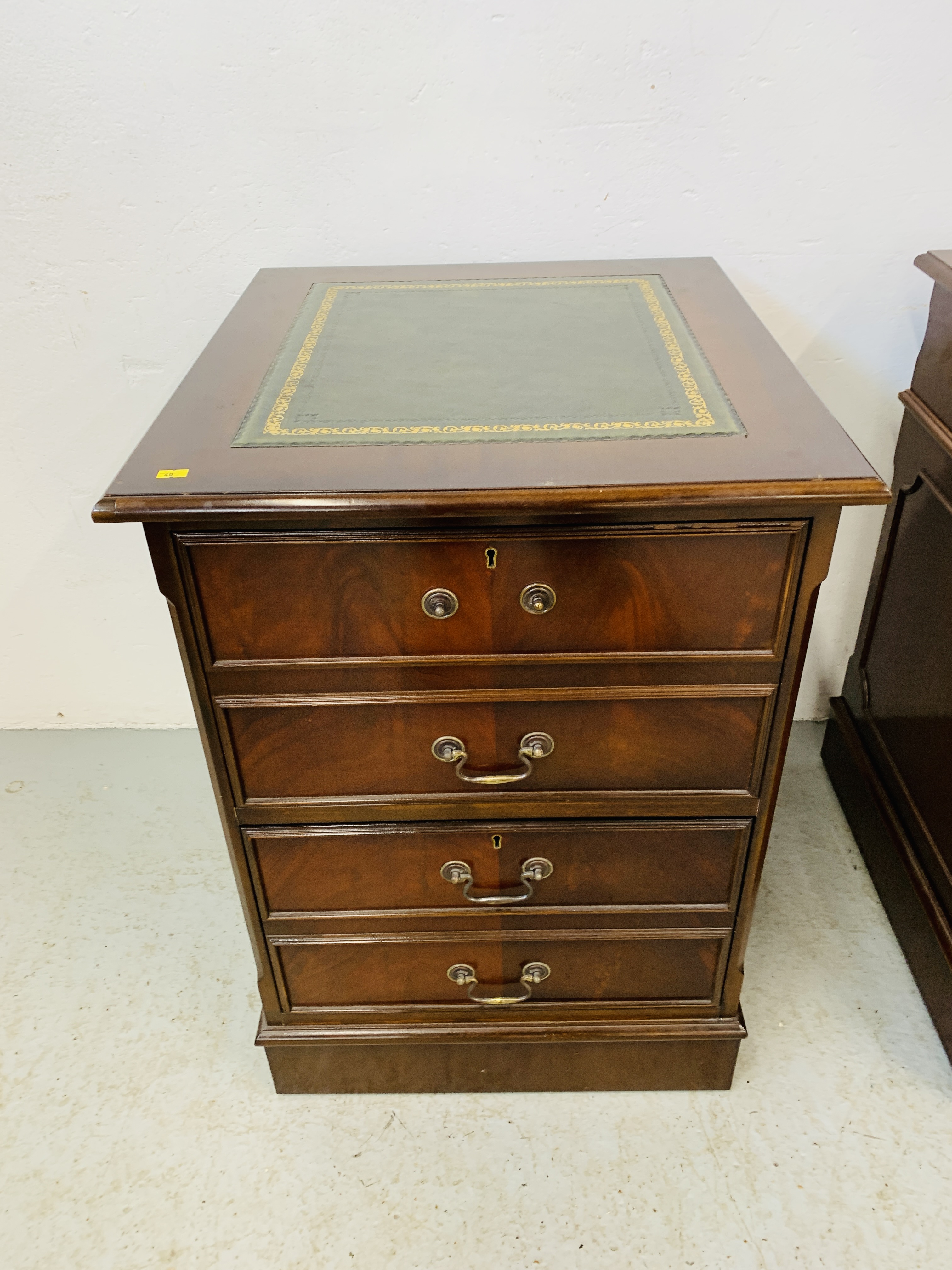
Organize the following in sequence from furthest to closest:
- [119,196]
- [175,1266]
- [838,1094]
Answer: [119,196]
[838,1094]
[175,1266]

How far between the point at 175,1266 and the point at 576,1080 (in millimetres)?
574

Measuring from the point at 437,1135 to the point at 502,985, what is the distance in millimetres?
243

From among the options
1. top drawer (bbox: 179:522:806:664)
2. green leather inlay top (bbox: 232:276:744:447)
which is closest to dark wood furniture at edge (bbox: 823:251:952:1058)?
green leather inlay top (bbox: 232:276:744:447)

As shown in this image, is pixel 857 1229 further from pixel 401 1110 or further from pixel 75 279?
pixel 75 279

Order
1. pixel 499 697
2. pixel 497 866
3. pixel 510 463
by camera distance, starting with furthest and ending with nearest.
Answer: pixel 497 866
pixel 499 697
pixel 510 463

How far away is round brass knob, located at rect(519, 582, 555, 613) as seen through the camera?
3.11 ft

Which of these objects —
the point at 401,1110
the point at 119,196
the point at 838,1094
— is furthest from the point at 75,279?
the point at 838,1094

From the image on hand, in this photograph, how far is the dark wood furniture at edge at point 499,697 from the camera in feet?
2.98

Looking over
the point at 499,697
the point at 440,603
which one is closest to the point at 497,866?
the point at 499,697

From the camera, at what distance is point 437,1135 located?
1.32 metres

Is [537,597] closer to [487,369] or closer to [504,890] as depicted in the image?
[487,369]

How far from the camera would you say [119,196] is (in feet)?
4.80

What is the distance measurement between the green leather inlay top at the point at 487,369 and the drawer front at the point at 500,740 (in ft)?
0.94

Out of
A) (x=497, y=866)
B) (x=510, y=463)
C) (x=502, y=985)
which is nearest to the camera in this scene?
(x=510, y=463)
